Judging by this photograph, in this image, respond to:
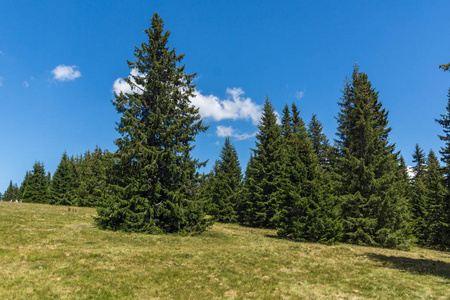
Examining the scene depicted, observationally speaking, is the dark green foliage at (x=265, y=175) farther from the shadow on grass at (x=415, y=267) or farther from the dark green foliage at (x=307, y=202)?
the shadow on grass at (x=415, y=267)

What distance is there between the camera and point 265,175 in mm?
35812

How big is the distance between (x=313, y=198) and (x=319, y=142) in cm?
2624

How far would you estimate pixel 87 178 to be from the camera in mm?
63875

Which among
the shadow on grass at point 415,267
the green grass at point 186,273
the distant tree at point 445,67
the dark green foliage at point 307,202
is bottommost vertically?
the shadow on grass at point 415,267

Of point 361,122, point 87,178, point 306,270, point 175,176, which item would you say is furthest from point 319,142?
point 87,178

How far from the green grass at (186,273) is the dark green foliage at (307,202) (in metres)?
5.29

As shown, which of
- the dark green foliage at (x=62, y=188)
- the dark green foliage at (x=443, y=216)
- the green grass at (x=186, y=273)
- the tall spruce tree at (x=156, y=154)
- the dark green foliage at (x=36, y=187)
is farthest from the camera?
the dark green foliage at (x=36, y=187)

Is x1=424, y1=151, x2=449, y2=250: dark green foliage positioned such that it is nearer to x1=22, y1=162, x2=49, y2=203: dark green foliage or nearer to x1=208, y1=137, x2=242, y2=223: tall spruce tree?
x1=208, y1=137, x2=242, y2=223: tall spruce tree

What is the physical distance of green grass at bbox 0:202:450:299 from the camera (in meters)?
7.57


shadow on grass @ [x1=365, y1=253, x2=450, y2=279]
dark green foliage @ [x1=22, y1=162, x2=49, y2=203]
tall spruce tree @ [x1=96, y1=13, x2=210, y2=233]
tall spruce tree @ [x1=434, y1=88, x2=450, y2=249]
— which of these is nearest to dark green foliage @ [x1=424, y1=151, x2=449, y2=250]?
tall spruce tree @ [x1=434, y1=88, x2=450, y2=249]

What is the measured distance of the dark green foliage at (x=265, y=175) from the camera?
33.7 m

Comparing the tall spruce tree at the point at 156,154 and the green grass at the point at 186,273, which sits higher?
the tall spruce tree at the point at 156,154

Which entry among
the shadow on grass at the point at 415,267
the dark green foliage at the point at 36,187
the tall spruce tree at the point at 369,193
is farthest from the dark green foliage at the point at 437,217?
the dark green foliage at the point at 36,187

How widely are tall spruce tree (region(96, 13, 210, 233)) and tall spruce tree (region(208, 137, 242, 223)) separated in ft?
55.3
